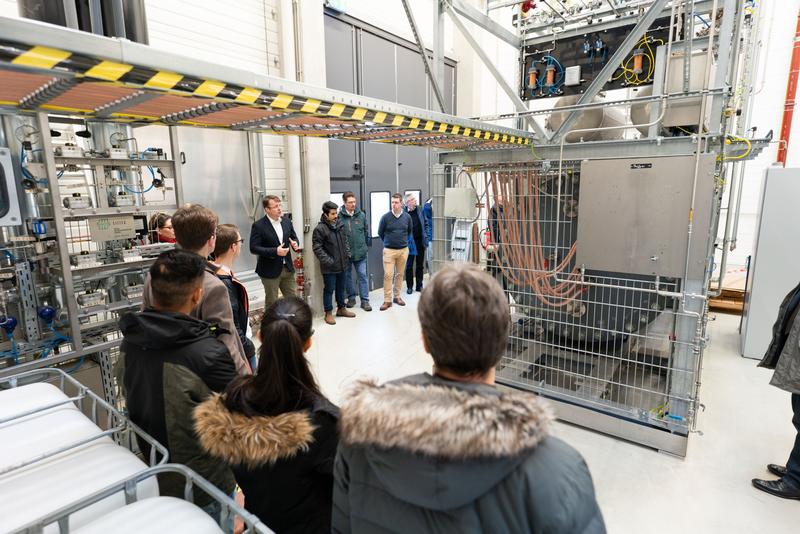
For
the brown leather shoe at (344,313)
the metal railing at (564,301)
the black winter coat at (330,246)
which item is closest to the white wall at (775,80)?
the metal railing at (564,301)

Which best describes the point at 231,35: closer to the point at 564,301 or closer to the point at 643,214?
the point at 564,301

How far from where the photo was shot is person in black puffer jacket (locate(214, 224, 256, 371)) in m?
2.46

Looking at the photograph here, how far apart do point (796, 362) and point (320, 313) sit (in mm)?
4979

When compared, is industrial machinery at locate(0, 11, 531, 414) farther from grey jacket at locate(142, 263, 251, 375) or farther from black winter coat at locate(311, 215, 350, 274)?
black winter coat at locate(311, 215, 350, 274)

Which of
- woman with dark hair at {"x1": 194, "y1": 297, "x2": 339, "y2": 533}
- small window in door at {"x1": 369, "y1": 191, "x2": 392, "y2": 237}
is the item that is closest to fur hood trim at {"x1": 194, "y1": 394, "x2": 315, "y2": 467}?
woman with dark hair at {"x1": 194, "y1": 297, "x2": 339, "y2": 533}

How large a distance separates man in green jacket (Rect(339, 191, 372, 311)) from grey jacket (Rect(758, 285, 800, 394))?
4.57 meters

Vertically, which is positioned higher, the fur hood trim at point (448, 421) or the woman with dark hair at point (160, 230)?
the woman with dark hair at point (160, 230)

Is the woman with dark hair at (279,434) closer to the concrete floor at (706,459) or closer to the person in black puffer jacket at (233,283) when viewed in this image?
A: the concrete floor at (706,459)

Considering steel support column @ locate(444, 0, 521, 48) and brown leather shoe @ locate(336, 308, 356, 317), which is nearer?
steel support column @ locate(444, 0, 521, 48)

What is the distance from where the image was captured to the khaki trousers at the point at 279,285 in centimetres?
526

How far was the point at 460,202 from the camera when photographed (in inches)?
141

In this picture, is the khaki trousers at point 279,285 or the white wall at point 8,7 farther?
the khaki trousers at point 279,285

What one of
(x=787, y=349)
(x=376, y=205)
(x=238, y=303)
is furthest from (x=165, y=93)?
(x=376, y=205)

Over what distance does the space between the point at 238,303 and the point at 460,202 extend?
1892 millimetres
